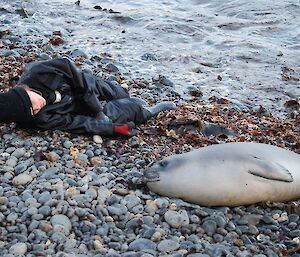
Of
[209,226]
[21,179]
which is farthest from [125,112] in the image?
[209,226]

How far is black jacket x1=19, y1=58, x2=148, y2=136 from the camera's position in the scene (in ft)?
15.3

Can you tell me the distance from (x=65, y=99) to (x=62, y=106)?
98 millimetres

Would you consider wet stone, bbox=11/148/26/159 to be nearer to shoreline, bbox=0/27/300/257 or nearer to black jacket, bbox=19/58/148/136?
shoreline, bbox=0/27/300/257

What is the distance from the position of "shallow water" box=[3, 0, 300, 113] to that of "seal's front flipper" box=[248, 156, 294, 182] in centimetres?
376

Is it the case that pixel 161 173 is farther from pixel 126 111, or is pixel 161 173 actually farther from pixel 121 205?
pixel 126 111

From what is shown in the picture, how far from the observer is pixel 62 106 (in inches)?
194

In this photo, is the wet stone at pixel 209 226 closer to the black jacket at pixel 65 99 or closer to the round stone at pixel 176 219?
the round stone at pixel 176 219

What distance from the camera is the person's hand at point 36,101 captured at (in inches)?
174

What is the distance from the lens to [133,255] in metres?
2.90

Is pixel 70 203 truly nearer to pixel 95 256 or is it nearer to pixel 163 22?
pixel 95 256

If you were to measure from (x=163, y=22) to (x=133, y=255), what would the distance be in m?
10.8

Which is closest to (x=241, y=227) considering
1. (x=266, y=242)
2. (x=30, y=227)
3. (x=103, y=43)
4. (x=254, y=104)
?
(x=266, y=242)

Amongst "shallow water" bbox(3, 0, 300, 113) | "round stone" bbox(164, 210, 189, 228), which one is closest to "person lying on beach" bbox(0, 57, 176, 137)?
"round stone" bbox(164, 210, 189, 228)

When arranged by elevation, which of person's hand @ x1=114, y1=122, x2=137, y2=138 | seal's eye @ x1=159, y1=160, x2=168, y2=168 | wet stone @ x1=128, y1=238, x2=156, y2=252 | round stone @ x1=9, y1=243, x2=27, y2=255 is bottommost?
wet stone @ x1=128, y1=238, x2=156, y2=252
